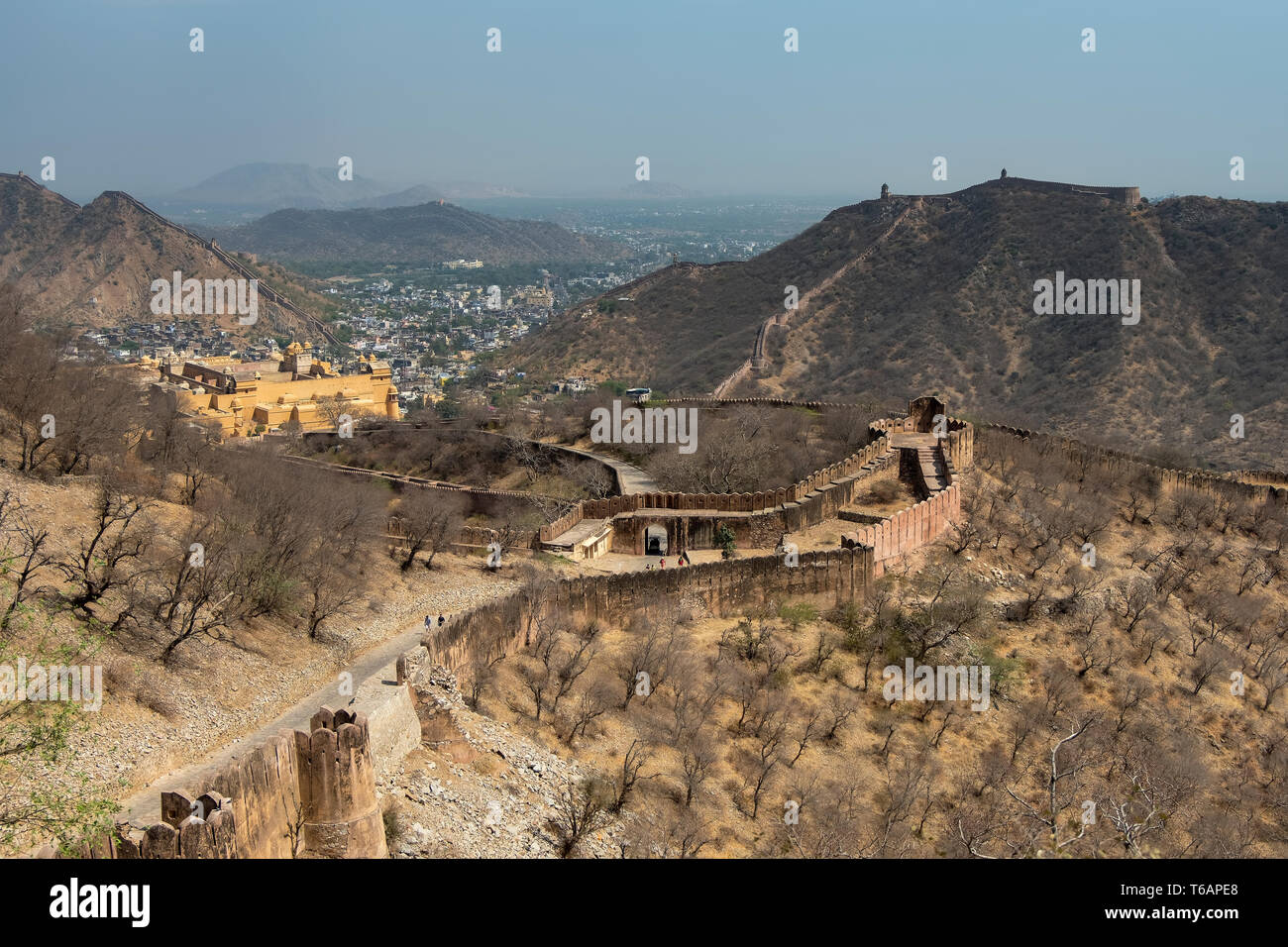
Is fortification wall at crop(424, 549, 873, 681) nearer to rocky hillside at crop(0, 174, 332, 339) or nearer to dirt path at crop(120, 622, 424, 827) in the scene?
dirt path at crop(120, 622, 424, 827)

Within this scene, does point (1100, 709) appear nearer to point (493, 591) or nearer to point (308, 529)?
point (493, 591)

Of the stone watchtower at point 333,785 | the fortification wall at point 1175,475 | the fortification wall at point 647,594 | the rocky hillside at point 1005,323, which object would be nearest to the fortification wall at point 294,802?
the stone watchtower at point 333,785

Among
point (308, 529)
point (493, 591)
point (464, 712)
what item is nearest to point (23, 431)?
point (308, 529)

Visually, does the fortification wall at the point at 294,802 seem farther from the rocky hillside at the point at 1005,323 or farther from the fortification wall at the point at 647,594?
the rocky hillside at the point at 1005,323

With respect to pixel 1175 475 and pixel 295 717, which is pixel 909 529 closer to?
pixel 1175 475

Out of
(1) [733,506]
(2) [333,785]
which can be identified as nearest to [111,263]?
(1) [733,506]
